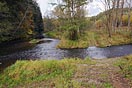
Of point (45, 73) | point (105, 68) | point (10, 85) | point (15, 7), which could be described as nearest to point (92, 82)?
point (105, 68)

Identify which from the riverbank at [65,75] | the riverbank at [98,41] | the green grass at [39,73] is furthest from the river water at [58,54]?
the riverbank at [65,75]

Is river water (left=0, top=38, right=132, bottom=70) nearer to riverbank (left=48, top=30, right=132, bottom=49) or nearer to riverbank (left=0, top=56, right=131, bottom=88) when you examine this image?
riverbank (left=48, top=30, right=132, bottom=49)

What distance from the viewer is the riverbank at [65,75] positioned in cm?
1156

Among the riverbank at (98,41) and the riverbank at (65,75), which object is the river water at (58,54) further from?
the riverbank at (65,75)

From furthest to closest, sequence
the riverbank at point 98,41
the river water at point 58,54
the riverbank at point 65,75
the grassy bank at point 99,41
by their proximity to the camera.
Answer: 1. the grassy bank at point 99,41
2. the riverbank at point 98,41
3. the river water at point 58,54
4. the riverbank at point 65,75

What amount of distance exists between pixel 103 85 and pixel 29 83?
4396mm

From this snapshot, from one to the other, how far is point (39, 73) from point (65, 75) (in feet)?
6.18

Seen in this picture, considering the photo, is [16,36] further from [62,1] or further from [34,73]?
[34,73]

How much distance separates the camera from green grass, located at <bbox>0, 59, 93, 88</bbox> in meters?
12.9

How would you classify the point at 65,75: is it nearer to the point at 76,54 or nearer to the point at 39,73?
the point at 39,73

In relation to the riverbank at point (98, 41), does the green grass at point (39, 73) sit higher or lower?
higher

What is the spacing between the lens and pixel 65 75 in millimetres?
13031

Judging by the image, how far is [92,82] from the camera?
11.6 meters

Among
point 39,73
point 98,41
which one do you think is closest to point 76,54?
point 98,41
